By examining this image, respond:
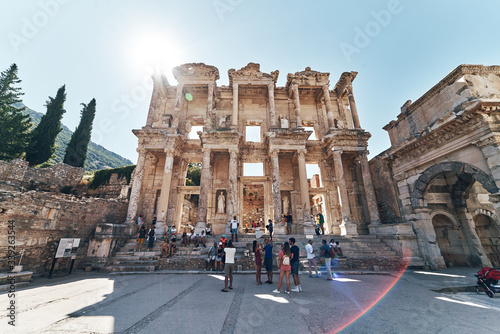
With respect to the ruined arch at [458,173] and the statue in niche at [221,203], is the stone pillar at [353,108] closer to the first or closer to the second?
the ruined arch at [458,173]

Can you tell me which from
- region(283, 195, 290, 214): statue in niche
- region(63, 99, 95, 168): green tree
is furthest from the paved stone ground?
region(63, 99, 95, 168): green tree

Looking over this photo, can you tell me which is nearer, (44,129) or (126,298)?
(126,298)

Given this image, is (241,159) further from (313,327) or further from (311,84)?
(313,327)

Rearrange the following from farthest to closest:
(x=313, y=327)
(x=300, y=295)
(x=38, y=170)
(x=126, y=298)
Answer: (x=38, y=170)
(x=300, y=295)
(x=126, y=298)
(x=313, y=327)

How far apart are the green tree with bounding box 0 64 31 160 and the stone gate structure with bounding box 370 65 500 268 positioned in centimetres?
2847

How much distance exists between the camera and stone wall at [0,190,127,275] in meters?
7.75

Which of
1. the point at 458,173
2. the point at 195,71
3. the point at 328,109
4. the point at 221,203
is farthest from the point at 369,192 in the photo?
the point at 195,71

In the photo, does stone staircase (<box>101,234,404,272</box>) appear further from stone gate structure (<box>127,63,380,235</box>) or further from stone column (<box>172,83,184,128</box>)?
stone column (<box>172,83,184,128</box>)

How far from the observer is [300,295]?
531 cm

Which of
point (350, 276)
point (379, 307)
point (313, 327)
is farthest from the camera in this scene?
point (350, 276)

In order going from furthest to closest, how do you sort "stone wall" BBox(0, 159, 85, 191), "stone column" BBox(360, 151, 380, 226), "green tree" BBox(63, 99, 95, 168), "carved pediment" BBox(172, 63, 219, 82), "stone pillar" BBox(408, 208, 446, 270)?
"green tree" BBox(63, 99, 95, 168) → "carved pediment" BBox(172, 63, 219, 82) → "stone wall" BBox(0, 159, 85, 191) → "stone column" BBox(360, 151, 380, 226) → "stone pillar" BBox(408, 208, 446, 270)

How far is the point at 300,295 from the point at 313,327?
2.06m

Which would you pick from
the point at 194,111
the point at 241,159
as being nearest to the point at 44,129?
the point at 194,111

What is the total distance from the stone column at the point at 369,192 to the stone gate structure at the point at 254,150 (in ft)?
0.20
